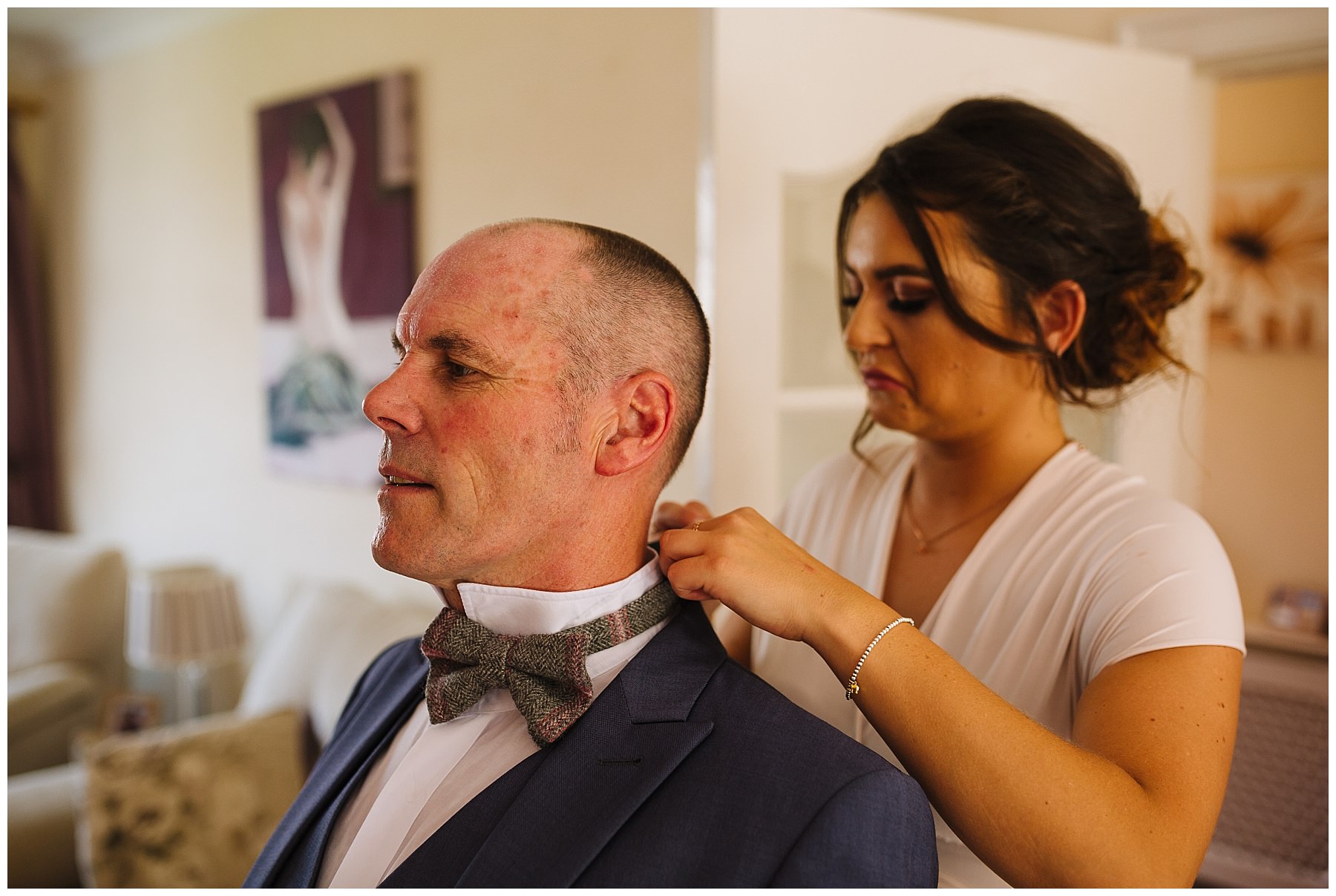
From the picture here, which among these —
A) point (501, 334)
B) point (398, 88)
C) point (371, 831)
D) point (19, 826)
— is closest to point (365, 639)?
point (19, 826)

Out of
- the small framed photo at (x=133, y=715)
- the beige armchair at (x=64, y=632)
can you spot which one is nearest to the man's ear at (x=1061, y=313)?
the small framed photo at (x=133, y=715)

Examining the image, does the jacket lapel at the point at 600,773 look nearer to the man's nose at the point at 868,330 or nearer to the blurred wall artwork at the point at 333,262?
the man's nose at the point at 868,330

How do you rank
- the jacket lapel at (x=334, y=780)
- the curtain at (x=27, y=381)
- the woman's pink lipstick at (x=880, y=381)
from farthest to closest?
the curtain at (x=27, y=381), the woman's pink lipstick at (x=880, y=381), the jacket lapel at (x=334, y=780)

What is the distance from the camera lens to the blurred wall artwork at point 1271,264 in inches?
130

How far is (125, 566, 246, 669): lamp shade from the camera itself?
3.20m

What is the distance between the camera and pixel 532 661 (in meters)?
0.99

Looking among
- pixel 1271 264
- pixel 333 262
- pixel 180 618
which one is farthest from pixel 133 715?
pixel 1271 264

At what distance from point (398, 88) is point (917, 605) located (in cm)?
241

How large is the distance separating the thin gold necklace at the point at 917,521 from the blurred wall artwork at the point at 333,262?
200cm

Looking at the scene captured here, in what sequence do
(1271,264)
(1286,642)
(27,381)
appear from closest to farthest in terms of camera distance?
(1286,642)
(1271,264)
(27,381)

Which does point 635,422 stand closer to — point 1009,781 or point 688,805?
point 688,805

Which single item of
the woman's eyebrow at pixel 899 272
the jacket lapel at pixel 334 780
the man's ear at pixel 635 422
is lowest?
the jacket lapel at pixel 334 780

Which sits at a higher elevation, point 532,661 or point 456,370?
point 456,370

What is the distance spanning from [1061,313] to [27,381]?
15.0 feet
